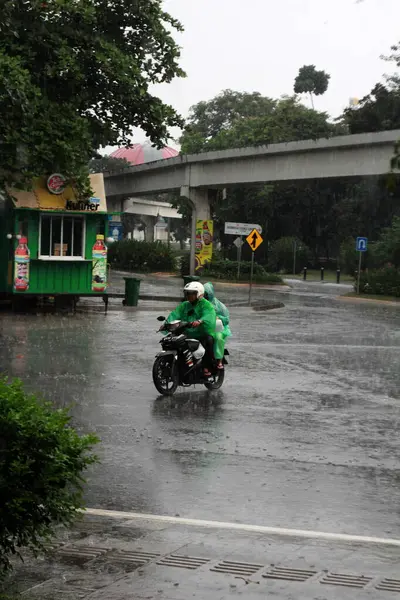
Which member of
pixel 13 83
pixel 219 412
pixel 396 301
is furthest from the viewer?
pixel 396 301

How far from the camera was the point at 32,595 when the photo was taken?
5539 millimetres

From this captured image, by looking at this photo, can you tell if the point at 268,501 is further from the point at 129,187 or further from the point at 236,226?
the point at 129,187

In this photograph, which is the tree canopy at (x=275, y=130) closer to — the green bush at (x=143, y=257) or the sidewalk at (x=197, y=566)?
the green bush at (x=143, y=257)

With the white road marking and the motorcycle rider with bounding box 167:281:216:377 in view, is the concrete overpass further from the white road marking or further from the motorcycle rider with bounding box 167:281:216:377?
the white road marking

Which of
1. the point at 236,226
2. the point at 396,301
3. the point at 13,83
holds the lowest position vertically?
the point at 396,301

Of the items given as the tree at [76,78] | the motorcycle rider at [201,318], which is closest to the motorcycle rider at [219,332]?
the motorcycle rider at [201,318]

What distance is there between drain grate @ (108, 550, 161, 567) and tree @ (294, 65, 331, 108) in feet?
363

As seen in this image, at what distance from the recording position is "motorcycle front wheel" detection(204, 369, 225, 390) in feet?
49.3

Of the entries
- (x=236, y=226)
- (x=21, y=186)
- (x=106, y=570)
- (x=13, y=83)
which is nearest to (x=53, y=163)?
(x=21, y=186)

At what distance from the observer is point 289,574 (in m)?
6.17

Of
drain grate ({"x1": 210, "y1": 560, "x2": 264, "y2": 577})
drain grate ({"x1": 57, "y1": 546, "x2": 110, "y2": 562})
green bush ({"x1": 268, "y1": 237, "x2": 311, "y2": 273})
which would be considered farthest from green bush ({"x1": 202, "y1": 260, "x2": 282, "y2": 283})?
drain grate ({"x1": 210, "y1": 560, "x2": 264, "y2": 577})

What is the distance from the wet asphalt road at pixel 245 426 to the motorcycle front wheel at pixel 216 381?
22cm

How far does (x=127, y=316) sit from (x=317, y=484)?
21510 mm

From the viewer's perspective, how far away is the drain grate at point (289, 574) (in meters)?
6.09
